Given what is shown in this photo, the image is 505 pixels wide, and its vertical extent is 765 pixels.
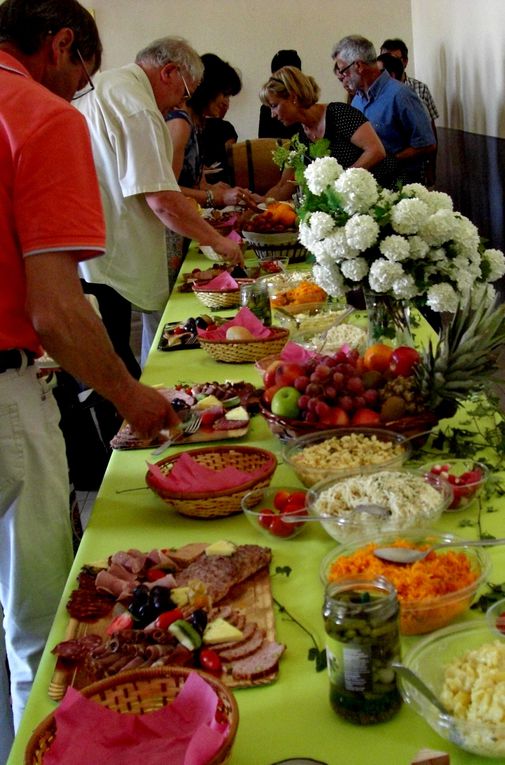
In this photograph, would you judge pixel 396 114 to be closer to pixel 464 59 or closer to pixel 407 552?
pixel 464 59

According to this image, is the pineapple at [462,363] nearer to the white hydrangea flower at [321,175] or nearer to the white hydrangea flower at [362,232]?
the white hydrangea flower at [362,232]

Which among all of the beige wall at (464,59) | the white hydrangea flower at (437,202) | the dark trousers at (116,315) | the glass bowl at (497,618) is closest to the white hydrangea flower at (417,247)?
the white hydrangea flower at (437,202)

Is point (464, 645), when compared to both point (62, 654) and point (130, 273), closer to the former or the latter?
point (62, 654)

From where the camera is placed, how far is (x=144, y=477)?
1.86 metres

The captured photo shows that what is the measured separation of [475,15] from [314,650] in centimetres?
585

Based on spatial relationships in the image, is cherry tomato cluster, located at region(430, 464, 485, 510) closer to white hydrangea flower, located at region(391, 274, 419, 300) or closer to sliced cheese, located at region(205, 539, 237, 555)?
sliced cheese, located at region(205, 539, 237, 555)

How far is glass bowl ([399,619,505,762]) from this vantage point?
95cm

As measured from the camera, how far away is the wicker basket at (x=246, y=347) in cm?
254

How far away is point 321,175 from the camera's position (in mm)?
2176

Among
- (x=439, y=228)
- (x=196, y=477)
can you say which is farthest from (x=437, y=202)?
(x=196, y=477)

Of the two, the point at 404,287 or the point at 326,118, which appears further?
the point at 326,118

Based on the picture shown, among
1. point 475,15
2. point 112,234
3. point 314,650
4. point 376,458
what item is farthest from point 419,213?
point 475,15

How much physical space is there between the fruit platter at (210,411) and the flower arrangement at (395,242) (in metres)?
0.33

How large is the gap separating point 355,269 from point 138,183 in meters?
1.39
